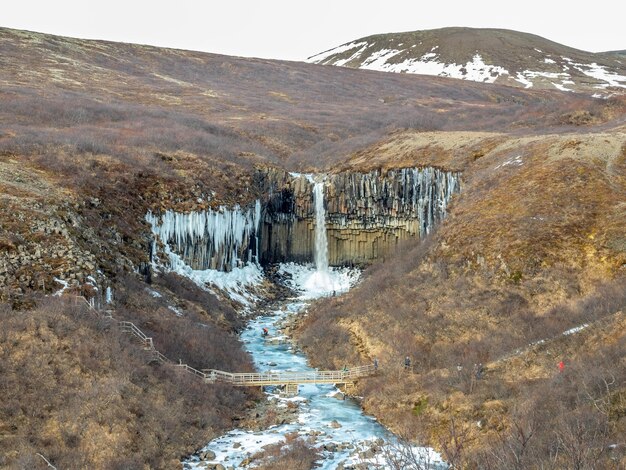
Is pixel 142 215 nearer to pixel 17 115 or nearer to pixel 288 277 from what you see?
pixel 288 277

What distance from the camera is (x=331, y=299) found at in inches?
1515

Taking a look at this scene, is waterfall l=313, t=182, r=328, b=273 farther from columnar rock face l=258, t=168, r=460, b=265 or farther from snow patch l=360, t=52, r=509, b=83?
snow patch l=360, t=52, r=509, b=83

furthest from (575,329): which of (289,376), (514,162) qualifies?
(514,162)

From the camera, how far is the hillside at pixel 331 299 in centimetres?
2144

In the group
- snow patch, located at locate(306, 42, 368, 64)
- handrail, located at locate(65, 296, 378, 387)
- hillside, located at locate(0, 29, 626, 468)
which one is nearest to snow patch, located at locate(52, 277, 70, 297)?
hillside, located at locate(0, 29, 626, 468)

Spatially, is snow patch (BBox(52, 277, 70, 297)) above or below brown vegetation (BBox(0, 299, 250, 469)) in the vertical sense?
above

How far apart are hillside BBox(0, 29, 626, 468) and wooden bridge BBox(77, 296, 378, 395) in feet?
2.81

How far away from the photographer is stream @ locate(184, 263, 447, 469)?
20375mm

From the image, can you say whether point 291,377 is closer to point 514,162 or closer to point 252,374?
point 252,374

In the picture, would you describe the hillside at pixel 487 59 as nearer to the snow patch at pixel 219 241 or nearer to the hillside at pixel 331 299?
the hillside at pixel 331 299

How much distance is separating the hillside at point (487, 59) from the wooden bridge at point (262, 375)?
101398mm

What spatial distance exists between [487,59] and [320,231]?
368 feet

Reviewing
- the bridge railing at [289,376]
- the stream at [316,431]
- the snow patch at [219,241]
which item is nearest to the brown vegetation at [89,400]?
the bridge railing at [289,376]

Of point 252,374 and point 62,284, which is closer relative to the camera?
point 62,284
